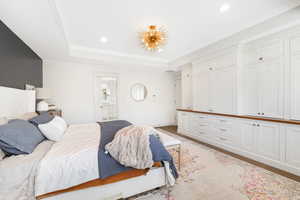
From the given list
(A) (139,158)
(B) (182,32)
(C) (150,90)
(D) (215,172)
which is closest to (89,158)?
(A) (139,158)

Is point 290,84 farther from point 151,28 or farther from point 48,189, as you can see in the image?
point 48,189

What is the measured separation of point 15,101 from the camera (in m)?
2.22

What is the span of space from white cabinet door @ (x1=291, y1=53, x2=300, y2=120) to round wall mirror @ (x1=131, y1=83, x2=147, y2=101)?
13.3ft

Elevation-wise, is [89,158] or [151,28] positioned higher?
[151,28]

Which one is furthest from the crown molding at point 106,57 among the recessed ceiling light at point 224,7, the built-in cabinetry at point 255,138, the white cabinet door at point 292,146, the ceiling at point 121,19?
the white cabinet door at point 292,146

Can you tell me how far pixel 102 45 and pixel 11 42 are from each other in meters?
1.71

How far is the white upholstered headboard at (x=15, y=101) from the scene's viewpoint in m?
1.89

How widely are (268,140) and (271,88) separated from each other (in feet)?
3.17

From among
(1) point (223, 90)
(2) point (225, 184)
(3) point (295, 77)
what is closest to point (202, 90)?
(1) point (223, 90)

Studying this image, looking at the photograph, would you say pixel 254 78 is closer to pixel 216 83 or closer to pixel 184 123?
pixel 216 83

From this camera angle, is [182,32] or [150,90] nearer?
[182,32]

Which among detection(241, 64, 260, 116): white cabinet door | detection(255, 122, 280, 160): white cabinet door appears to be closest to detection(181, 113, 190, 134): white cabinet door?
detection(241, 64, 260, 116): white cabinet door

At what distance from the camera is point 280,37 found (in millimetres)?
2266

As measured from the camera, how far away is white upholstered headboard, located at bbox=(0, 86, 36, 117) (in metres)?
1.89
